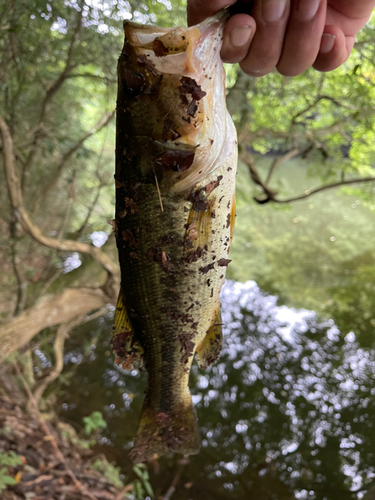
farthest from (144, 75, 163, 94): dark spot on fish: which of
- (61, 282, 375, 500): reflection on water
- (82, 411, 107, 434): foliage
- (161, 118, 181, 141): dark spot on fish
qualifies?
(61, 282, 375, 500): reflection on water

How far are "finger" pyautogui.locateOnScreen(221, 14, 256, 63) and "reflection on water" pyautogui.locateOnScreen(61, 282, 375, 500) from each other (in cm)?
433

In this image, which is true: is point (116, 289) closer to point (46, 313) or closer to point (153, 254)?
point (46, 313)

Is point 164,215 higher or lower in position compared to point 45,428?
higher

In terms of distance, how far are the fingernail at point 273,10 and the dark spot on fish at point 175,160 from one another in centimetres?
56

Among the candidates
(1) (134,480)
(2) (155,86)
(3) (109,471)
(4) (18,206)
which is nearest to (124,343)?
(2) (155,86)

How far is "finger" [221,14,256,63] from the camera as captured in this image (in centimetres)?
106

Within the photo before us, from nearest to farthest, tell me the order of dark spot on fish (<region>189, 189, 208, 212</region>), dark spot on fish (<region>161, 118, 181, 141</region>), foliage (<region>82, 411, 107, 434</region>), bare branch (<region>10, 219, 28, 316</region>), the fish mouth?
the fish mouth < dark spot on fish (<region>161, 118, 181, 141</region>) < dark spot on fish (<region>189, 189, 208, 212</region>) < bare branch (<region>10, 219, 28, 316</region>) < foliage (<region>82, 411, 107, 434</region>)

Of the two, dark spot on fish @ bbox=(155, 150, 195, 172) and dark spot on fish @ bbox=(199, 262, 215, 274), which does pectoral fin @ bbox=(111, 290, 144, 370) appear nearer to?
dark spot on fish @ bbox=(199, 262, 215, 274)

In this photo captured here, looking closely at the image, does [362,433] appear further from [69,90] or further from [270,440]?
[69,90]

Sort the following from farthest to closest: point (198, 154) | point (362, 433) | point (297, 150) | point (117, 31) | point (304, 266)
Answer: point (304, 266) < point (297, 150) < point (362, 433) < point (117, 31) < point (198, 154)

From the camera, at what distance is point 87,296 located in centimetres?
353

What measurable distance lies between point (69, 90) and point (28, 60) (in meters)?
0.72

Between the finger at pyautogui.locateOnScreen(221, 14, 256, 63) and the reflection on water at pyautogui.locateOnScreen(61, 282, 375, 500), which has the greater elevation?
the finger at pyautogui.locateOnScreen(221, 14, 256, 63)

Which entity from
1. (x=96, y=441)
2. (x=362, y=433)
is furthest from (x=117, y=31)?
(x=362, y=433)
